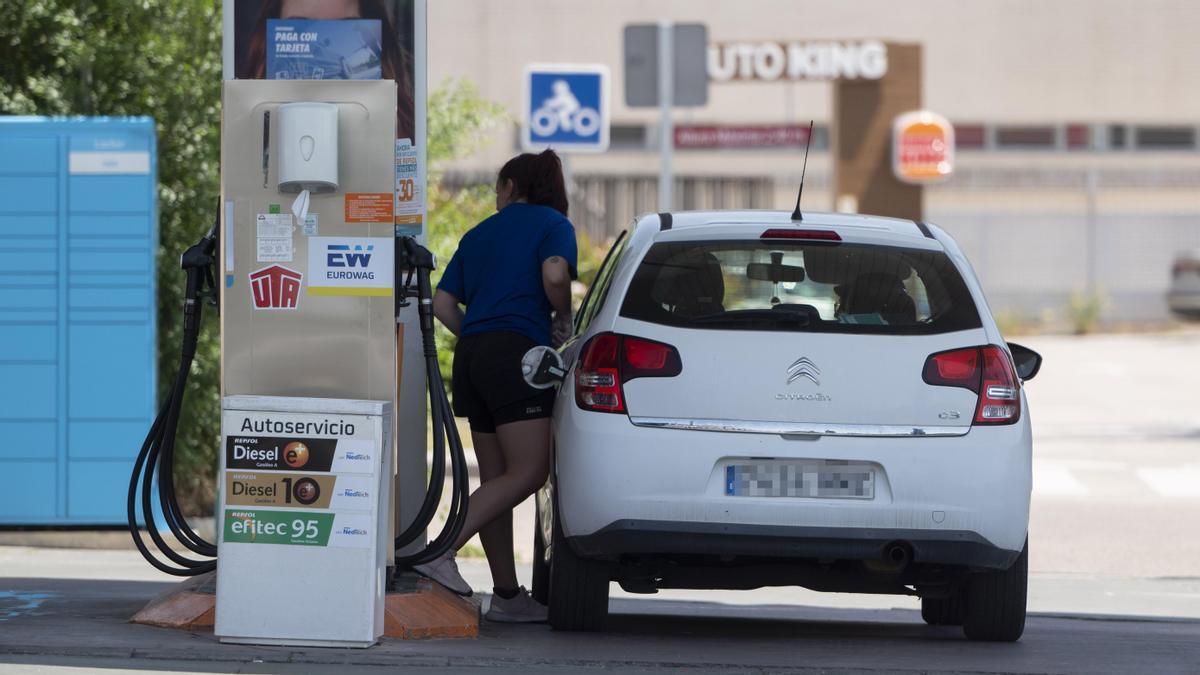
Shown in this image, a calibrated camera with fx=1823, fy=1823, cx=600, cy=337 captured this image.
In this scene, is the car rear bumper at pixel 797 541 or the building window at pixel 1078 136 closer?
the car rear bumper at pixel 797 541

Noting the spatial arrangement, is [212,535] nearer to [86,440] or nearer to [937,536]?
[86,440]

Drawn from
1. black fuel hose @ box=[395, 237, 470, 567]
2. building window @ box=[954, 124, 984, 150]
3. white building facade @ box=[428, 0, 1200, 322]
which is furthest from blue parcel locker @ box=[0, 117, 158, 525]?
building window @ box=[954, 124, 984, 150]

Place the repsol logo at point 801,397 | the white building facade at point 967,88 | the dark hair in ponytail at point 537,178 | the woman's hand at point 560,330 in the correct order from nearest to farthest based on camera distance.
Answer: the repsol logo at point 801,397 → the dark hair in ponytail at point 537,178 → the woman's hand at point 560,330 → the white building facade at point 967,88

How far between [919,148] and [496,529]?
22.2 metres

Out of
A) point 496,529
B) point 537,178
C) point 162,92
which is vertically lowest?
point 496,529

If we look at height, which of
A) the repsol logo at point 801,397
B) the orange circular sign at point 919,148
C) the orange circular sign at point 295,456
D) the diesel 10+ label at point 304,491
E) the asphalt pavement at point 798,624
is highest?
the orange circular sign at point 919,148

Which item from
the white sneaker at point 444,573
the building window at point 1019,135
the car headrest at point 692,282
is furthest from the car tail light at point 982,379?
the building window at point 1019,135

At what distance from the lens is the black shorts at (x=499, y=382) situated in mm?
6781

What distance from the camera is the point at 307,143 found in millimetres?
5820

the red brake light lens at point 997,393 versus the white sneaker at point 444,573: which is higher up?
the red brake light lens at point 997,393

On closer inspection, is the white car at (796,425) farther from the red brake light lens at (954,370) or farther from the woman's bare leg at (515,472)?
the woman's bare leg at (515,472)

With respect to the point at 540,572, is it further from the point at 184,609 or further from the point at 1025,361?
the point at 1025,361

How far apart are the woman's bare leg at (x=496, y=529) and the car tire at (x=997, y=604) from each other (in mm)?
1759

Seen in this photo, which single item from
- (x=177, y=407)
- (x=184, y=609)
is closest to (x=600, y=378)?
(x=177, y=407)
